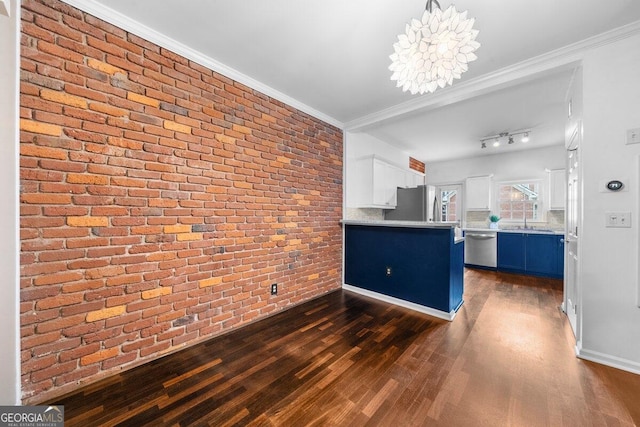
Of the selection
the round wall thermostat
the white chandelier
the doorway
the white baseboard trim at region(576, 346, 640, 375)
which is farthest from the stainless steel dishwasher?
the white chandelier

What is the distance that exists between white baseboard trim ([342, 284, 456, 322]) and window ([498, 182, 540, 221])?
387 centimetres

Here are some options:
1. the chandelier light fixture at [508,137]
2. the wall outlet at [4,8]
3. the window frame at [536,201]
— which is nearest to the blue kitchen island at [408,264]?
the chandelier light fixture at [508,137]

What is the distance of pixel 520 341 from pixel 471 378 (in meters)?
0.93

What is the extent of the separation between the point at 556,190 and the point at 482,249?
1801 mm

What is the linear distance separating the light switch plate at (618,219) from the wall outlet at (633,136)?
0.54m

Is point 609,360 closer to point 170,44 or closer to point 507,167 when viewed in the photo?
point 170,44

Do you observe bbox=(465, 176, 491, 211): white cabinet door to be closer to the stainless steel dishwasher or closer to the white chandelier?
the stainless steel dishwasher

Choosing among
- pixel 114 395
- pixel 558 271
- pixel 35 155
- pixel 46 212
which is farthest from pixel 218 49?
pixel 558 271

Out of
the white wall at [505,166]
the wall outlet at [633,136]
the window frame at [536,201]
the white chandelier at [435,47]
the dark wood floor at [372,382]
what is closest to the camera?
the white chandelier at [435,47]

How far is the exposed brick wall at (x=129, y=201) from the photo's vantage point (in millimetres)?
1505

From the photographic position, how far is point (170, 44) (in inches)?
80.2

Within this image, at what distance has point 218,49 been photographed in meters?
2.16

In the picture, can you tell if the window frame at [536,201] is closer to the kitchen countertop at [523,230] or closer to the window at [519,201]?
the window at [519,201]

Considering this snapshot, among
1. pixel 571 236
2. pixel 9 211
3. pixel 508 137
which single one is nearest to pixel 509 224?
pixel 508 137
